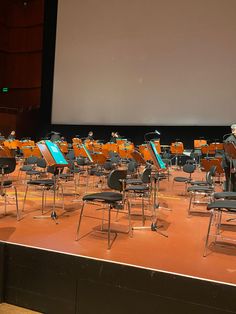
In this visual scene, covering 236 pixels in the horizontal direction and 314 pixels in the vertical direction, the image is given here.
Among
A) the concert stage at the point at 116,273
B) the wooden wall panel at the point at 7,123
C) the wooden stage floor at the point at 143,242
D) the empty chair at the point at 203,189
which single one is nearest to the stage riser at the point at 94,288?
the concert stage at the point at 116,273

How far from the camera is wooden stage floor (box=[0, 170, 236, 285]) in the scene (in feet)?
11.0

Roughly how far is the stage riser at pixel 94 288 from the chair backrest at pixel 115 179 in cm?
127

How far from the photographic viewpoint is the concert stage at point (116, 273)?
2.87 metres

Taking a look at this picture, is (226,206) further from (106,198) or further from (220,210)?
(106,198)

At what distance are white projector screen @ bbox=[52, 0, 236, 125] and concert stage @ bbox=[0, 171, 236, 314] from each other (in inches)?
392

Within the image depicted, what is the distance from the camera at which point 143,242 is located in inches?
162

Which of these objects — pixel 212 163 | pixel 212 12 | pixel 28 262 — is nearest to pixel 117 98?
pixel 212 12

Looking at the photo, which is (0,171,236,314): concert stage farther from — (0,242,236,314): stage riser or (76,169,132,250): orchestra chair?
(76,169,132,250): orchestra chair

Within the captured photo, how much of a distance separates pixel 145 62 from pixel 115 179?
35.9 ft

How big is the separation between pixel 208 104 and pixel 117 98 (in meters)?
3.89

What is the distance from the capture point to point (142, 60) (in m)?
14.5

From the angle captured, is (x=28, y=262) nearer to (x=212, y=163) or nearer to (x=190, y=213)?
(x=190, y=213)

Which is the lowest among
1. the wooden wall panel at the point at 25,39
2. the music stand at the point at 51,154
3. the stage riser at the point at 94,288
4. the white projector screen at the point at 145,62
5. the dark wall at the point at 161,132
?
the stage riser at the point at 94,288

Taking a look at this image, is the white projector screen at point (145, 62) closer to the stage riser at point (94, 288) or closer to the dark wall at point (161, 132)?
the dark wall at point (161, 132)
